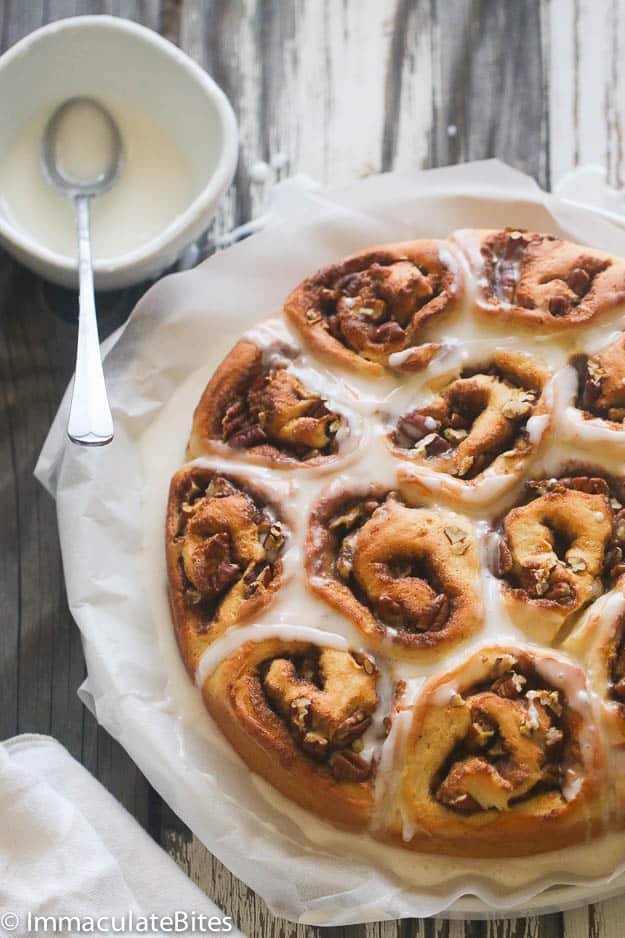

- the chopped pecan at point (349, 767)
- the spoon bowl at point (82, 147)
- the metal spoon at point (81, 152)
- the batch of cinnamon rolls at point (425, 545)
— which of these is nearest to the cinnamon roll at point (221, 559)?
the batch of cinnamon rolls at point (425, 545)

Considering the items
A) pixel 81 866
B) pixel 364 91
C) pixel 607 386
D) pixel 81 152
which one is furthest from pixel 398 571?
pixel 364 91

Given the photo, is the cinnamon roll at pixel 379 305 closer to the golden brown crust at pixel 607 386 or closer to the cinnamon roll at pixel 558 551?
the golden brown crust at pixel 607 386

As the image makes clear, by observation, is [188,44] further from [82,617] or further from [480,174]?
[82,617]

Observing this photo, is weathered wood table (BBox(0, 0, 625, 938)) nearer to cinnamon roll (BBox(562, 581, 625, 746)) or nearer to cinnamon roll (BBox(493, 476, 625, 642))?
cinnamon roll (BBox(493, 476, 625, 642))


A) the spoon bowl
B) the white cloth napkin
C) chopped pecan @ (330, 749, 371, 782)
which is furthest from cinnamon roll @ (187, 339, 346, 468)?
the white cloth napkin

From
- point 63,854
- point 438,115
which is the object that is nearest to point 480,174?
point 438,115
